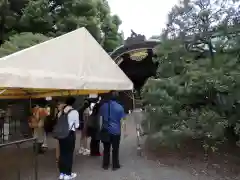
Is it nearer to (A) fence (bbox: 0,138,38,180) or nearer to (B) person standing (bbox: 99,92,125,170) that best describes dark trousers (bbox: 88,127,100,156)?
(B) person standing (bbox: 99,92,125,170)

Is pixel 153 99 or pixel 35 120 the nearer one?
pixel 153 99

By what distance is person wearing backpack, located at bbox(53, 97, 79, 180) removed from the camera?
18.3 ft

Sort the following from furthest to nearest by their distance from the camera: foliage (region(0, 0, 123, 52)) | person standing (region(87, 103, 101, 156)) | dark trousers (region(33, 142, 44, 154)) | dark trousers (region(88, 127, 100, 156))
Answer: foliage (region(0, 0, 123, 52))
dark trousers (region(88, 127, 100, 156))
person standing (region(87, 103, 101, 156))
dark trousers (region(33, 142, 44, 154))

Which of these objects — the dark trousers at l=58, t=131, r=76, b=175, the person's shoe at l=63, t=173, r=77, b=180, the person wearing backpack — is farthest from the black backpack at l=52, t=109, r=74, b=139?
the person's shoe at l=63, t=173, r=77, b=180

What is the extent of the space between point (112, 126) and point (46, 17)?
27.9ft

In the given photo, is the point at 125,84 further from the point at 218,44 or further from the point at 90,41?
the point at 218,44

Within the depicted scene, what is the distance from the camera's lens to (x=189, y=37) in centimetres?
710

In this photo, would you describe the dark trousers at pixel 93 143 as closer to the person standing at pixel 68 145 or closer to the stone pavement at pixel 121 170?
the stone pavement at pixel 121 170

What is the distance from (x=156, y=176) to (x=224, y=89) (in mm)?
2185

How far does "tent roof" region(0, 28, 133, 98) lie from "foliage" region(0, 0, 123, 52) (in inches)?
275

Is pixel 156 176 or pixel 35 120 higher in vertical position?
pixel 35 120

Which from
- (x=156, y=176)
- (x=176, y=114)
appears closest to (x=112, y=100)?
(x=176, y=114)

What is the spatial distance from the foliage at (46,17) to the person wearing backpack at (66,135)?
26.7ft

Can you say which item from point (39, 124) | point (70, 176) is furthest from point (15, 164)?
point (70, 176)
